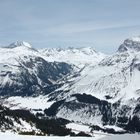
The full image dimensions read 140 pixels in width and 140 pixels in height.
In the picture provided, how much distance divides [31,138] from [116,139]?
14409mm

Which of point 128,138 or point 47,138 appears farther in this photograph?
point 47,138

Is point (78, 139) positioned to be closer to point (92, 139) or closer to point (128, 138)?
point (92, 139)

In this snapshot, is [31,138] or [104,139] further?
[31,138]

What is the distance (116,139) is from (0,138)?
1788 cm

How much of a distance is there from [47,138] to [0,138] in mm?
5928

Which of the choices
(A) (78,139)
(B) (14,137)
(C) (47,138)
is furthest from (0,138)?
(A) (78,139)

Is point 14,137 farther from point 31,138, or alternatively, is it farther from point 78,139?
point 78,139

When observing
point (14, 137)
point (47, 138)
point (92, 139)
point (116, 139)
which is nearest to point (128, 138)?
point (116, 139)

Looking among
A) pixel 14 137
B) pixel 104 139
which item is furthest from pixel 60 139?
pixel 104 139

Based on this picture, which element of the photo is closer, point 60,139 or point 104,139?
point 104,139

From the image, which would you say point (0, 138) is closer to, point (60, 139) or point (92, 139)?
point (60, 139)

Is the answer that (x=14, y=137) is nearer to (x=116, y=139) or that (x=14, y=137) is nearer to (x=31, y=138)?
(x=31, y=138)

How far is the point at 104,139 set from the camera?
3850 cm

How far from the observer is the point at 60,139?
49750 millimetres
